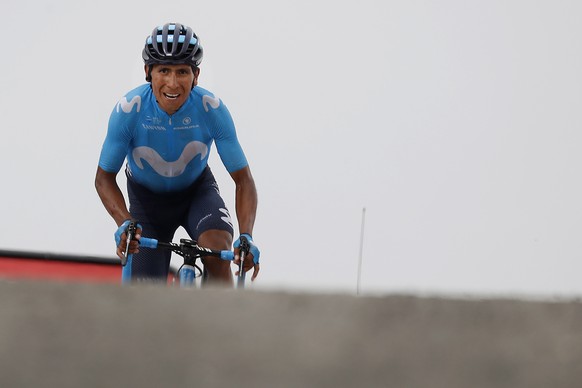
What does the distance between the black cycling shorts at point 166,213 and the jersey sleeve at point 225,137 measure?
148 mm

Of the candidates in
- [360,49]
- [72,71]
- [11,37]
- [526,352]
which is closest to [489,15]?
[360,49]

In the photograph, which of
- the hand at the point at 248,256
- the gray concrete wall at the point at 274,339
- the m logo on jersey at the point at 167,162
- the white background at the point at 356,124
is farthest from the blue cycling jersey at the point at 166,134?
the white background at the point at 356,124

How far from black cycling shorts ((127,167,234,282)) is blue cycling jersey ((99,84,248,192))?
96 millimetres

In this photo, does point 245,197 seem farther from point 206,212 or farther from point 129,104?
point 129,104

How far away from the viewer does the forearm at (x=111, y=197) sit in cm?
221

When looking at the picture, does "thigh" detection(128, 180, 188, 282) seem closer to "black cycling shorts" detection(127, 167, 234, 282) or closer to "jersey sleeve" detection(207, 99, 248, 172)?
"black cycling shorts" detection(127, 167, 234, 282)

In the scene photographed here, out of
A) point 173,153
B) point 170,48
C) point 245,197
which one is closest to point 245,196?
point 245,197

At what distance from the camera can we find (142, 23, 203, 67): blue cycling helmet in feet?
7.17

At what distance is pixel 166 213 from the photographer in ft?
8.04

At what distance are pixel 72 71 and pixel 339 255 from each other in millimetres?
1909

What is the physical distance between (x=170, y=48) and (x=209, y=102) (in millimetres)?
193

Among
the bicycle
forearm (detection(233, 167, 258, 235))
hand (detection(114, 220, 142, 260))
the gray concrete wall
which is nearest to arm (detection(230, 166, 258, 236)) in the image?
forearm (detection(233, 167, 258, 235))

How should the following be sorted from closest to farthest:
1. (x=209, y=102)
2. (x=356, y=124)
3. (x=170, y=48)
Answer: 1. (x=170, y=48)
2. (x=209, y=102)
3. (x=356, y=124)

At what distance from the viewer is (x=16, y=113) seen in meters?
4.74
